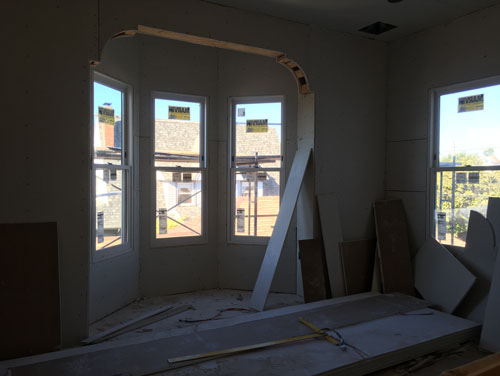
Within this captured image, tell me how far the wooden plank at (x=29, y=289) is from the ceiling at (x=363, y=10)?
261 centimetres

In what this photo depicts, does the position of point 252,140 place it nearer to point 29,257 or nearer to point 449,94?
point 449,94

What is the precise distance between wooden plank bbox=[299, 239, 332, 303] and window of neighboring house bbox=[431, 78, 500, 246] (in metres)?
1.34

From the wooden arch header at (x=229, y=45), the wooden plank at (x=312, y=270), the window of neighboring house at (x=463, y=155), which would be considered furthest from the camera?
the wooden plank at (x=312, y=270)

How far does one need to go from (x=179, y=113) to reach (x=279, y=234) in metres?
1.96

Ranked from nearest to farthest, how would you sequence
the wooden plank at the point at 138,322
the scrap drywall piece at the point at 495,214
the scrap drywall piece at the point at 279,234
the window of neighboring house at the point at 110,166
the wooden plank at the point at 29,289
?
the wooden plank at the point at 29,289 → the wooden plank at the point at 138,322 → the scrap drywall piece at the point at 495,214 → the window of neighboring house at the point at 110,166 → the scrap drywall piece at the point at 279,234

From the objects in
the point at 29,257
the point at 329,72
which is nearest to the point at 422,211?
the point at 329,72

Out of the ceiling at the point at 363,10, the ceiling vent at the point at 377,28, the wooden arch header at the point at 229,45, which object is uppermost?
the ceiling vent at the point at 377,28

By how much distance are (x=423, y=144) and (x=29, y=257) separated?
4.03m

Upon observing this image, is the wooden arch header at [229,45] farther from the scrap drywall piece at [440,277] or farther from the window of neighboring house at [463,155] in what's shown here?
the scrap drywall piece at [440,277]

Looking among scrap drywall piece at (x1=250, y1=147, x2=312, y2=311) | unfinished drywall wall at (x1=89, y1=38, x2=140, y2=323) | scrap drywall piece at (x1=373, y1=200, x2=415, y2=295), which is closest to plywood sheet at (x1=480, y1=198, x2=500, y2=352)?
scrap drywall piece at (x1=373, y1=200, x2=415, y2=295)

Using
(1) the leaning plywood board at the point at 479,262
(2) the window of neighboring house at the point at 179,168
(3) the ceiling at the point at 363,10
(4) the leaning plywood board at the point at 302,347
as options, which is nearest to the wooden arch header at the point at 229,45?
(3) the ceiling at the point at 363,10

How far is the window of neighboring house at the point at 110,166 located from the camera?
3699 mm

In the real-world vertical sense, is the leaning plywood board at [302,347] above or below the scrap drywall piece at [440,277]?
below

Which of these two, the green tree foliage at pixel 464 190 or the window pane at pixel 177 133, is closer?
the green tree foliage at pixel 464 190
